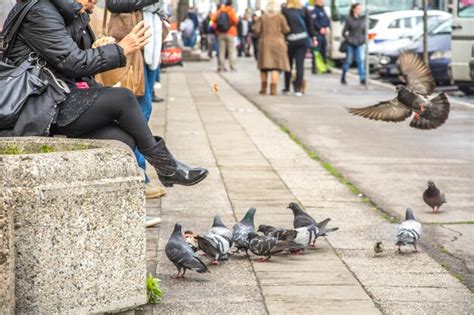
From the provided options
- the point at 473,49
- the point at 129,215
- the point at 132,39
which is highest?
the point at 132,39

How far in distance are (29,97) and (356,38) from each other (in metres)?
22.3

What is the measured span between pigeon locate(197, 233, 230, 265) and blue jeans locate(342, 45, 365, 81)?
69.0ft

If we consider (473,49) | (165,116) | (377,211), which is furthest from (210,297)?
(473,49)

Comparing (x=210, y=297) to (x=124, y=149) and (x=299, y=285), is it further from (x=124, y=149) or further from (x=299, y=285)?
(x=124, y=149)

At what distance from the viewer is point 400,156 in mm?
13656

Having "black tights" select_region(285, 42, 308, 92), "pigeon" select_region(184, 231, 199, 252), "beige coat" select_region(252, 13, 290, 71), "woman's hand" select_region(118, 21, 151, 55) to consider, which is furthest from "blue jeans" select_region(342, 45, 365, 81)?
"woman's hand" select_region(118, 21, 151, 55)

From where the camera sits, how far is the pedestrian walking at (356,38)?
2802 centimetres

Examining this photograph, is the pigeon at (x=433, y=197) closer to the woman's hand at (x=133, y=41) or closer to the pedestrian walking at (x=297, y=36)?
the woman's hand at (x=133, y=41)

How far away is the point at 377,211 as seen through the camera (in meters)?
9.62

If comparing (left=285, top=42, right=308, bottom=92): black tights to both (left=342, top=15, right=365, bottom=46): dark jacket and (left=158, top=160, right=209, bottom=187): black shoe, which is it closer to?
(left=342, top=15, right=365, bottom=46): dark jacket

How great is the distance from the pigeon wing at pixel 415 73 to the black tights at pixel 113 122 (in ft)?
16.4

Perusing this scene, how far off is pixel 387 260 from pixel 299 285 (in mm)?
1029

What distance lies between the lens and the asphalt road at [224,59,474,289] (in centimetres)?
904

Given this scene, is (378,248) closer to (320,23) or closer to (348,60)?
(348,60)
